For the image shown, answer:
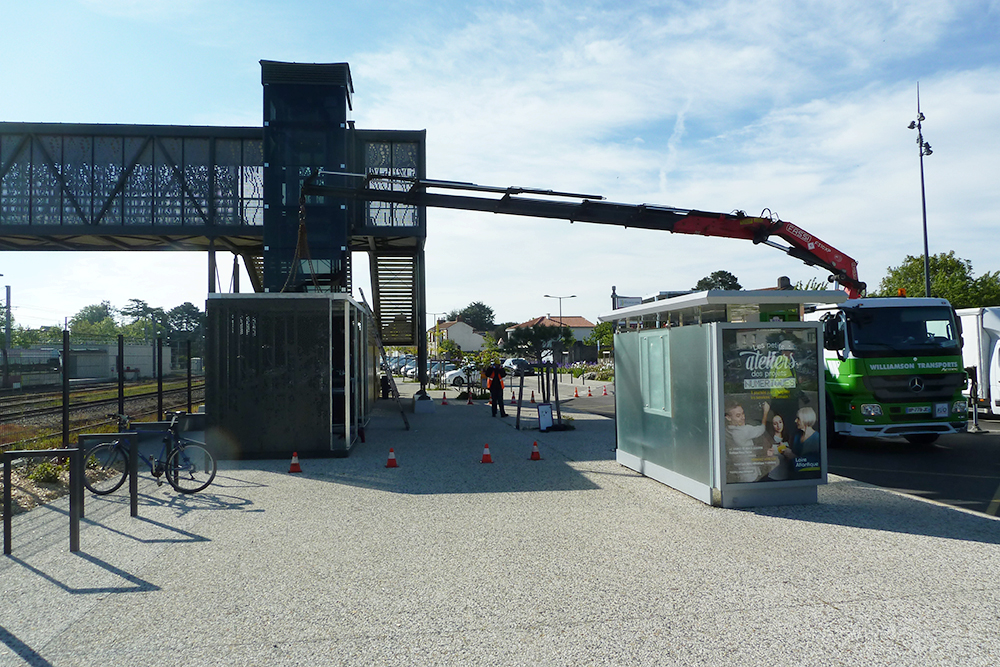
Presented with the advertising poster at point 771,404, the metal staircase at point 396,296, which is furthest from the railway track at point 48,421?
the metal staircase at point 396,296

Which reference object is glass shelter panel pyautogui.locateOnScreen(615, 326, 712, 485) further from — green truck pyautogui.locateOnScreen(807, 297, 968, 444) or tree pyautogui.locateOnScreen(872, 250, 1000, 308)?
tree pyautogui.locateOnScreen(872, 250, 1000, 308)

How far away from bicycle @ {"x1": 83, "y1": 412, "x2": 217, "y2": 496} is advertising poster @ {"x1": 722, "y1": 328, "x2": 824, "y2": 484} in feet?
22.9

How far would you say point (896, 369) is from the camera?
12.1 meters

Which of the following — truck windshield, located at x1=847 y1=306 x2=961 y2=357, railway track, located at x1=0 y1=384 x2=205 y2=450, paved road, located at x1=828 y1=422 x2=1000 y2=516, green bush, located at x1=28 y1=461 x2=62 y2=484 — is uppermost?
truck windshield, located at x1=847 y1=306 x2=961 y2=357

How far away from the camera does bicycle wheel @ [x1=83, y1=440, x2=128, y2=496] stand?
968cm

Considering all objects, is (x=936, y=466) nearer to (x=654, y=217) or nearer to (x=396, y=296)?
(x=654, y=217)

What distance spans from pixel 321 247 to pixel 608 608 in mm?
19197

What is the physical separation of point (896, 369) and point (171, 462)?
11.9 m

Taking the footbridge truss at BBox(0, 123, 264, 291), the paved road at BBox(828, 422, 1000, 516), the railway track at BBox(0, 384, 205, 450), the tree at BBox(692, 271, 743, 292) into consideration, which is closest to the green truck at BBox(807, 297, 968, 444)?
the paved road at BBox(828, 422, 1000, 516)

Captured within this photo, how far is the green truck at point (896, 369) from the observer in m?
12.1

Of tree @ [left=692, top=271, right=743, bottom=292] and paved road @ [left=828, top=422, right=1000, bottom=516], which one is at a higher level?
tree @ [left=692, top=271, right=743, bottom=292]

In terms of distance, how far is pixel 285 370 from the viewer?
12.8m

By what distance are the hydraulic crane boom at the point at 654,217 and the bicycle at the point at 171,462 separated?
330 inches

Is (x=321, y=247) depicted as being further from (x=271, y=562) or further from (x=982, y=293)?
(x=982, y=293)
